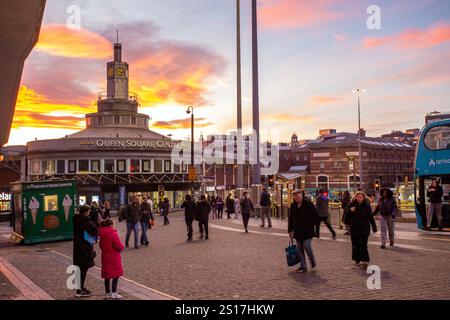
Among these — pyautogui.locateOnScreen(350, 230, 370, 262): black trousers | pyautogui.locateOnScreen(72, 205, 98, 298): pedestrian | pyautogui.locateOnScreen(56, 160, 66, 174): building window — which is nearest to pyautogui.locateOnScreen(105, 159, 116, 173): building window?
pyautogui.locateOnScreen(56, 160, 66, 174): building window

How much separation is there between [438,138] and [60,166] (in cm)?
5374

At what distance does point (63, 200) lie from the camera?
2225 cm

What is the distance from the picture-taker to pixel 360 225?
11.8 m

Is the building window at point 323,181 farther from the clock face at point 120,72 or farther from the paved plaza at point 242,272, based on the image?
the paved plaza at point 242,272

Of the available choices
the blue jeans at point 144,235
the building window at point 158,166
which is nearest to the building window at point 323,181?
the building window at point 158,166

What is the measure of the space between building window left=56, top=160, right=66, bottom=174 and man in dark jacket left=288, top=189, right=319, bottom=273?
5685cm

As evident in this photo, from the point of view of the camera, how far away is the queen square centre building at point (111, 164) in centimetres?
6194

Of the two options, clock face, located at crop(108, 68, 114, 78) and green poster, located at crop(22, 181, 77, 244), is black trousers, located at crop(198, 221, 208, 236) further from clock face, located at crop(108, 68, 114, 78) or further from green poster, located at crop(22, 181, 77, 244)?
clock face, located at crop(108, 68, 114, 78)

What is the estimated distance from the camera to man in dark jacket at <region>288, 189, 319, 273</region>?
11.5 metres

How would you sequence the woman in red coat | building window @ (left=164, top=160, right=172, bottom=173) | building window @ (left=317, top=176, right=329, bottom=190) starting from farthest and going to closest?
building window @ (left=317, top=176, right=329, bottom=190)
building window @ (left=164, top=160, right=172, bottom=173)
the woman in red coat

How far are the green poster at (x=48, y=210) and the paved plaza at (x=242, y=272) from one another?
2.81 meters

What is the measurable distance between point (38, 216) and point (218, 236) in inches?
311
